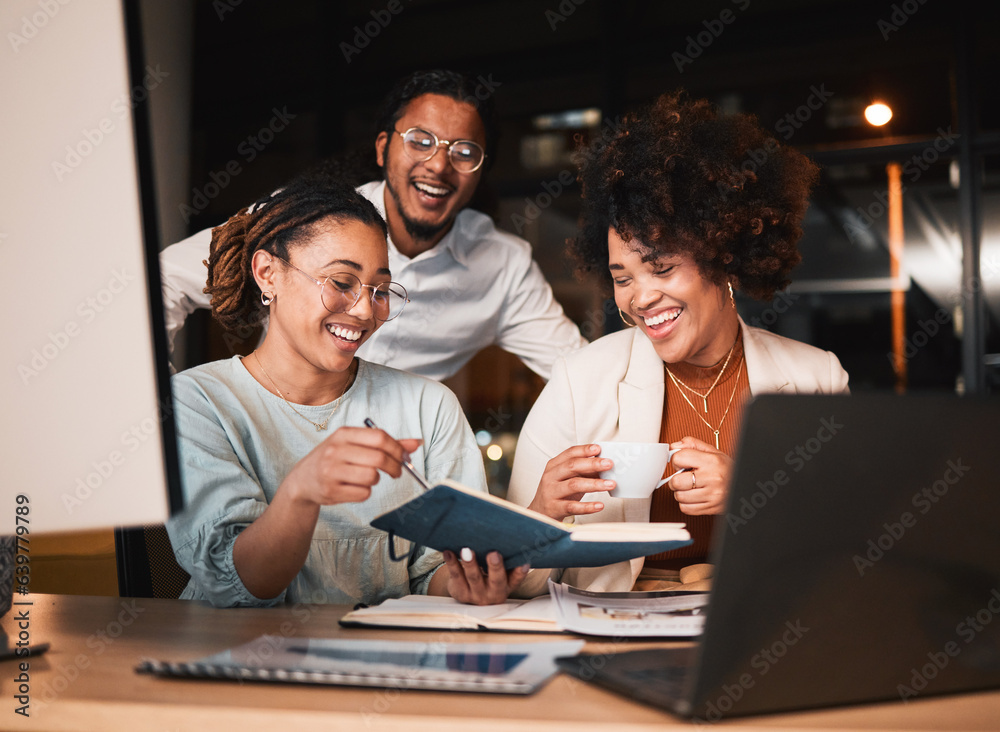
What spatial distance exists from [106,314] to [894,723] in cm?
74

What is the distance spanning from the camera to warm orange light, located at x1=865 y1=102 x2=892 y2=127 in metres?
3.80

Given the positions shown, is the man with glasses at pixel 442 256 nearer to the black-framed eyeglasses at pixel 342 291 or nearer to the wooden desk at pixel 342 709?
the black-framed eyeglasses at pixel 342 291

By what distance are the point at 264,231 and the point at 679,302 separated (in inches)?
33.9

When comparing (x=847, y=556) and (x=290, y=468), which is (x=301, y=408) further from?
(x=847, y=556)

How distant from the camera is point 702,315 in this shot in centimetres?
174

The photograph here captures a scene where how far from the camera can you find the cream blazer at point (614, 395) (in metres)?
1.64

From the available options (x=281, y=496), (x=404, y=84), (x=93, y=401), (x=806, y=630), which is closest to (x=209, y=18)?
(x=404, y=84)

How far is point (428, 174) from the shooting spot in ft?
7.82

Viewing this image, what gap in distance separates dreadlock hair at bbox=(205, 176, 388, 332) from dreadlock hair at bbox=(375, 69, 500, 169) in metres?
0.85

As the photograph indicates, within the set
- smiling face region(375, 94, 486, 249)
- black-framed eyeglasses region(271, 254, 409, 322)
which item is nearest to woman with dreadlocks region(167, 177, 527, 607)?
black-framed eyeglasses region(271, 254, 409, 322)

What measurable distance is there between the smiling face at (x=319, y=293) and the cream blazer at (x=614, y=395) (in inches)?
16.4

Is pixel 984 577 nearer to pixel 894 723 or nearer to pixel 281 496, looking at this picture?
pixel 894 723

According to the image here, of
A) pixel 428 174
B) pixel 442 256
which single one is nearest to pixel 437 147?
pixel 428 174

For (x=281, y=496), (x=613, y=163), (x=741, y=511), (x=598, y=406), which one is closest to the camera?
(x=741, y=511)
